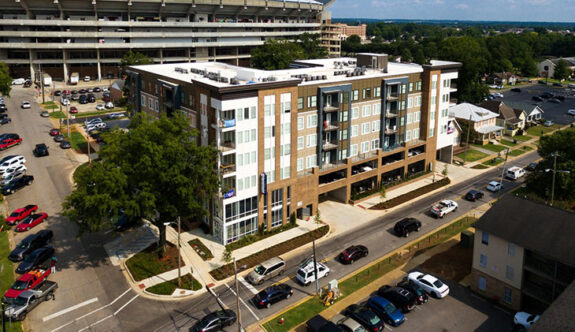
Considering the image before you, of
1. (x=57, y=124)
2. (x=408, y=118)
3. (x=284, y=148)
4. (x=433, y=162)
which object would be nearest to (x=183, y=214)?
(x=284, y=148)

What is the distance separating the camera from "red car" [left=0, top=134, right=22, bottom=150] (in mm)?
92125

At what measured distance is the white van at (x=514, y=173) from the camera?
3373 inches

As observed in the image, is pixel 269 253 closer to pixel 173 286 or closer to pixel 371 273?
pixel 173 286

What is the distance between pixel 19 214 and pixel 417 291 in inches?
2141

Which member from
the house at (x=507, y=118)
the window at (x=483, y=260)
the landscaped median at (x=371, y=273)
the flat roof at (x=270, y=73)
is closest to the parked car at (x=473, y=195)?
the landscaped median at (x=371, y=273)

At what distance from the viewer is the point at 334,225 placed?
66.1 metres

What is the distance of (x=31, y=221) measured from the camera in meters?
62.5

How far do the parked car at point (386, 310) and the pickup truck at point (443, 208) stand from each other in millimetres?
26529

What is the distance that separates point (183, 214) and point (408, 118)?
150 feet

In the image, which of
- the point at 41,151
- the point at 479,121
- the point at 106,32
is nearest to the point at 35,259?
the point at 41,151

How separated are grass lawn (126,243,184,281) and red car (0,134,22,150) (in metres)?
54.3

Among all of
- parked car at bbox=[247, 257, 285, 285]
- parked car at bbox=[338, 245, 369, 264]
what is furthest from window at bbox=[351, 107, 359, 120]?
parked car at bbox=[247, 257, 285, 285]

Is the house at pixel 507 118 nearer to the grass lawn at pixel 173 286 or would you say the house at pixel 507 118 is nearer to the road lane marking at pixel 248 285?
the road lane marking at pixel 248 285

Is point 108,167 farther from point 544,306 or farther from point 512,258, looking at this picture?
point 544,306
